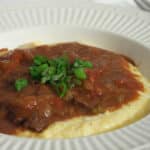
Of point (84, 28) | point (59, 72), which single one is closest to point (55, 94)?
point (59, 72)

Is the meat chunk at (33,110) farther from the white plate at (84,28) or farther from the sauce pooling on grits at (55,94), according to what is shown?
the white plate at (84,28)

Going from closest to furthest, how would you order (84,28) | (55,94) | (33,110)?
(33,110)
(55,94)
(84,28)

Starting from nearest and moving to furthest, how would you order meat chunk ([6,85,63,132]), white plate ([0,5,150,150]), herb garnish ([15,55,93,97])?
meat chunk ([6,85,63,132]) < herb garnish ([15,55,93,97]) < white plate ([0,5,150,150])

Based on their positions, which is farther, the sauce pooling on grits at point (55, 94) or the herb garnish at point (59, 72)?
the herb garnish at point (59, 72)

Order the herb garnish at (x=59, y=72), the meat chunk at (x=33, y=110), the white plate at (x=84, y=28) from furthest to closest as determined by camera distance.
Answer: the white plate at (x=84, y=28)
the herb garnish at (x=59, y=72)
the meat chunk at (x=33, y=110)

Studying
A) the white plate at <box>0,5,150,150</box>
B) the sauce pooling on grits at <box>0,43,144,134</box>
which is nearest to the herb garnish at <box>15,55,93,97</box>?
the sauce pooling on grits at <box>0,43,144,134</box>

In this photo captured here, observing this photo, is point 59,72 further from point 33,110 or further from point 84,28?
point 84,28

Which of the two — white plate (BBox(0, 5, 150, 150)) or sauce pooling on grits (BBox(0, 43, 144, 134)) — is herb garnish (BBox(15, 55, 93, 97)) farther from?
white plate (BBox(0, 5, 150, 150))

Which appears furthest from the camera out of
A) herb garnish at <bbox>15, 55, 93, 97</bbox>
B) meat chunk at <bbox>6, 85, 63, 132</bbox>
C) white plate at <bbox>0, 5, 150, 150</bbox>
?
white plate at <bbox>0, 5, 150, 150</bbox>

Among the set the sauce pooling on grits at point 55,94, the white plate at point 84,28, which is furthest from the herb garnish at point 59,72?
the white plate at point 84,28
